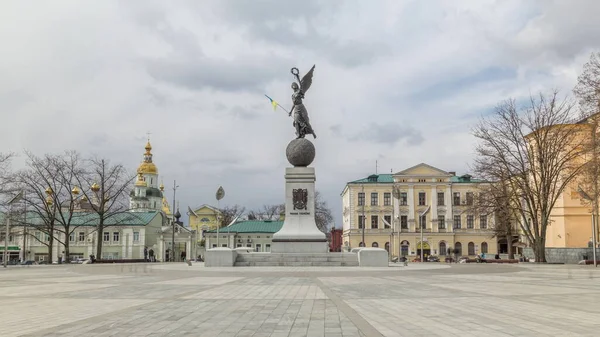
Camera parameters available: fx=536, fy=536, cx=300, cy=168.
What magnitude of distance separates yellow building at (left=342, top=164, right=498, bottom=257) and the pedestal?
47.7 m

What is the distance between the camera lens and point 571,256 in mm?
45469

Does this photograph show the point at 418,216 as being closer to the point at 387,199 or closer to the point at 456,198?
the point at 387,199

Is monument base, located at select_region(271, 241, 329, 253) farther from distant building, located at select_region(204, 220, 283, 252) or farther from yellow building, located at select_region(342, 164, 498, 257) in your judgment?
distant building, located at select_region(204, 220, 283, 252)

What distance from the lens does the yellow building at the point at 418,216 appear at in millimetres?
80000

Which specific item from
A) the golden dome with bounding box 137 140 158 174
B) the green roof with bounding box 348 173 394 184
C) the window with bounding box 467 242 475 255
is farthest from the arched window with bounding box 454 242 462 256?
the golden dome with bounding box 137 140 158 174

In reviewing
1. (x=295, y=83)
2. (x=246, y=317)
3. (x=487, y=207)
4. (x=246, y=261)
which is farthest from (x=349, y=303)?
(x=487, y=207)

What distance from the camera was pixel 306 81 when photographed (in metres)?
34.7

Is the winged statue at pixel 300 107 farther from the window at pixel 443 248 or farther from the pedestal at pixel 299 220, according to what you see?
the window at pixel 443 248

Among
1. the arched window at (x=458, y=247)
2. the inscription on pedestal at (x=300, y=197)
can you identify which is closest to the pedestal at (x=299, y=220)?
the inscription on pedestal at (x=300, y=197)

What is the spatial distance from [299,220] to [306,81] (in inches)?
356

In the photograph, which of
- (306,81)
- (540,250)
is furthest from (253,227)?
Answer: (306,81)

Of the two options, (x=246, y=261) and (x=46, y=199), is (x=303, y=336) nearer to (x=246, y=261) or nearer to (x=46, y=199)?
(x=246, y=261)

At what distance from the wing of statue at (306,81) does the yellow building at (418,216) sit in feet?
153

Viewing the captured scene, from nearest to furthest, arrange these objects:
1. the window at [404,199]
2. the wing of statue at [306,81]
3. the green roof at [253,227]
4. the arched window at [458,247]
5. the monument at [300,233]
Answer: the monument at [300,233] → the wing of statue at [306,81] → the arched window at [458,247] → the window at [404,199] → the green roof at [253,227]
